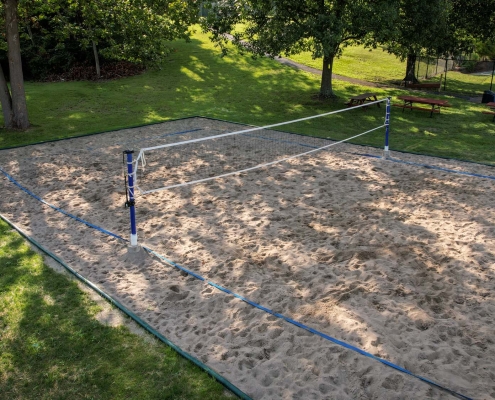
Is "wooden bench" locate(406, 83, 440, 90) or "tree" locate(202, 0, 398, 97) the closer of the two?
"tree" locate(202, 0, 398, 97)

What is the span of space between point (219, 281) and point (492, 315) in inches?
128

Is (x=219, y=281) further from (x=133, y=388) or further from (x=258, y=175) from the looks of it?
(x=258, y=175)

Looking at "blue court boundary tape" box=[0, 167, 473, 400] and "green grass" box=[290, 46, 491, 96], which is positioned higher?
"green grass" box=[290, 46, 491, 96]

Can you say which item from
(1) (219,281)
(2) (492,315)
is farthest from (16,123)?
(2) (492,315)

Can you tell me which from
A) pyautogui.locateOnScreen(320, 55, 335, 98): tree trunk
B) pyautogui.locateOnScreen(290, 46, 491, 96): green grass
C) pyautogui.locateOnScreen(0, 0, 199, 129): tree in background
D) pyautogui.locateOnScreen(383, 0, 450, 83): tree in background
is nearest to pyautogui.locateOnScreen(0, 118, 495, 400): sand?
pyautogui.locateOnScreen(0, 0, 199, 129): tree in background

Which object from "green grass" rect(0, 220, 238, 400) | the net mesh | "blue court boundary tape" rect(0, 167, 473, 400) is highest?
the net mesh

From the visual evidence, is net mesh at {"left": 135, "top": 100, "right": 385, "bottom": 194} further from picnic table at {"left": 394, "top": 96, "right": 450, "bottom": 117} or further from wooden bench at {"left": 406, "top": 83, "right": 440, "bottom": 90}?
wooden bench at {"left": 406, "top": 83, "right": 440, "bottom": 90}

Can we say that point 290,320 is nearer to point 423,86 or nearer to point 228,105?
point 228,105

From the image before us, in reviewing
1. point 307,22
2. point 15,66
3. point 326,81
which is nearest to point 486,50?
point 326,81

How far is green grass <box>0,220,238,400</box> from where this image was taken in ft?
14.3

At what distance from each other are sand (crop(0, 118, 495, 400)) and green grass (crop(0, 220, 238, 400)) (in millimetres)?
357

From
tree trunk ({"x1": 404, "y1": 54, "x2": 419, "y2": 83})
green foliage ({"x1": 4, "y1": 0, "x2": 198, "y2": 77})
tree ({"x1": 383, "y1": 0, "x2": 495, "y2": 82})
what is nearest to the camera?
green foliage ({"x1": 4, "y1": 0, "x2": 198, "y2": 77})

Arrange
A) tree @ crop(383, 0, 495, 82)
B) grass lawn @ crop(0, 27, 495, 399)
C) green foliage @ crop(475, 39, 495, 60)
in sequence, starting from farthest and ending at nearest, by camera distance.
→ green foliage @ crop(475, 39, 495, 60) → tree @ crop(383, 0, 495, 82) → grass lawn @ crop(0, 27, 495, 399)

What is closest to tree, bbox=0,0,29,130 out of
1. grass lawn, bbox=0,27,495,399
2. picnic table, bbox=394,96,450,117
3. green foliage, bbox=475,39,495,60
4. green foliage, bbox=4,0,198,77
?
grass lawn, bbox=0,27,495,399
